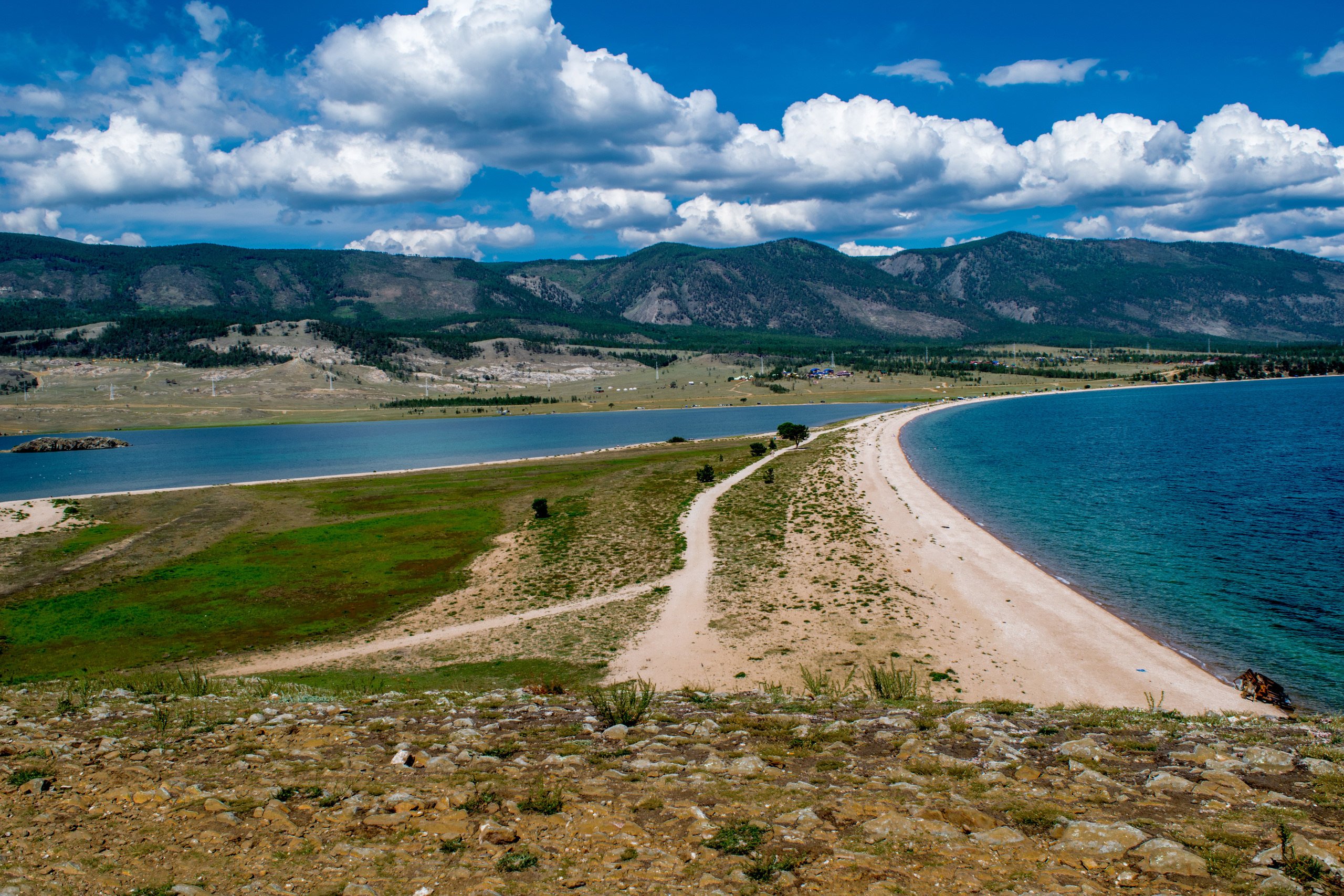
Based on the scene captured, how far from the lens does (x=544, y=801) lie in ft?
32.7

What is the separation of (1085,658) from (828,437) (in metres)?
77.9

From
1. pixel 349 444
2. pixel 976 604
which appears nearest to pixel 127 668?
pixel 976 604

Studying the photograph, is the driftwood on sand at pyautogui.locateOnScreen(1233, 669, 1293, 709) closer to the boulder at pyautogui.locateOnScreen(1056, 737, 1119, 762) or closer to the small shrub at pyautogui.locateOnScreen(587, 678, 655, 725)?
the boulder at pyautogui.locateOnScreen(1056, 737, 1119, 762)

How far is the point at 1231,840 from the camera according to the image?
8.47 metres

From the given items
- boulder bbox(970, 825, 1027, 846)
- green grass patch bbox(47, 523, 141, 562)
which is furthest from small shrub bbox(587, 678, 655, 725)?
green grass patch bbox(47, 523, 141, 562)

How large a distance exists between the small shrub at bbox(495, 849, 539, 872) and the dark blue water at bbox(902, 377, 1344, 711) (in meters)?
23.6

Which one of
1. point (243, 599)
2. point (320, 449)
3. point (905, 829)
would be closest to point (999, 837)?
point (905, 829)

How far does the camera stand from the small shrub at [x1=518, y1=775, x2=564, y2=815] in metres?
9.82

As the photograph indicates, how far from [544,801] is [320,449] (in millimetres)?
144971

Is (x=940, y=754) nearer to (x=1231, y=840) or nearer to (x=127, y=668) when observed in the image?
(x=1231, y=840)

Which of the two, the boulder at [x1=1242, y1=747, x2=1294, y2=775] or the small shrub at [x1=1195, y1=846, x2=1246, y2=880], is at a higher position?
the small shrub at [x1=1195, y1=846, x2=1246, y2=880]

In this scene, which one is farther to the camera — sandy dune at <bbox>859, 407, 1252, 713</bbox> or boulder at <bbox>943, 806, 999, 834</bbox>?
sandy dune at <bbox>859, 407, 1252, 713</bbox>

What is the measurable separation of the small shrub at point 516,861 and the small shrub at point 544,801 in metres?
1.13

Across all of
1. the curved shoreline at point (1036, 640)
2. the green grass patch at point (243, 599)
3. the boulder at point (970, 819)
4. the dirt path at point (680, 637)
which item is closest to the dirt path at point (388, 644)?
the green grass patch at point (243, 599)
